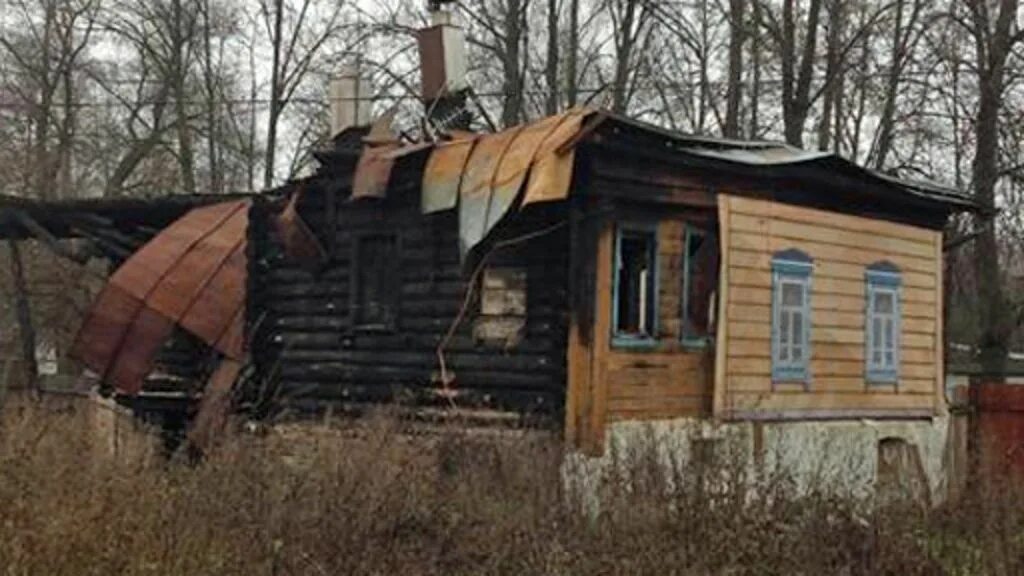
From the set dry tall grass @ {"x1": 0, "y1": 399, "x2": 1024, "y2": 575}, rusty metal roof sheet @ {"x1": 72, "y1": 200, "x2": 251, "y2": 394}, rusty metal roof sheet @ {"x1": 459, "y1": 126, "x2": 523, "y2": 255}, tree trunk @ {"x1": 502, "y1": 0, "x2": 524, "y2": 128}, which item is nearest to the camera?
dry tall grass @ {"x1": 0, "y1": 399, "x2": 1024, "y2": 575}

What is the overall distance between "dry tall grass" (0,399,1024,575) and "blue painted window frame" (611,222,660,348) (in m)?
3.21

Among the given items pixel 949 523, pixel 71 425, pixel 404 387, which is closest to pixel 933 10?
pixel 404 387

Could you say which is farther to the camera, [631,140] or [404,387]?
[404,387]

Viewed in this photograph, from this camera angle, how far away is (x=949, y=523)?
9.52 meters

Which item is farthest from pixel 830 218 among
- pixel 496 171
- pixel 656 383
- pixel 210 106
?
pixel 210 106

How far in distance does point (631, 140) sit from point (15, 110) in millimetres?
25947

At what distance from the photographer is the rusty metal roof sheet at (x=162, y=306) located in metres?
17.3

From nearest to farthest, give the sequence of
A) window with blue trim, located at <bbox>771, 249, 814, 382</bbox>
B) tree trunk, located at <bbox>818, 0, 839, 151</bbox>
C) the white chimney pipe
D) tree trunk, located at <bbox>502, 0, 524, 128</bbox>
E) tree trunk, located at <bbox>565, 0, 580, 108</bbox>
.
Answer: window with blue trim, located at <bbox>771, 249, 814, 382</bbox> → the white chimney pipe → tree trunk, located at <bbox>818, 0, 839, 151</bbox> → tree trunk, located at <bbox>502, 0, 524, 128</bbox> → tree trunk, located at <bbox>565, 0, 580, 108</bbox>

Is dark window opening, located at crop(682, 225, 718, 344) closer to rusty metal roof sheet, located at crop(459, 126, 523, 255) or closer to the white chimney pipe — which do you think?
rusty metal roof sheet, located at crop(459, 126, 523, 255)

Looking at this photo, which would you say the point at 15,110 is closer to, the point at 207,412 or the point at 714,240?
the point at 207,412

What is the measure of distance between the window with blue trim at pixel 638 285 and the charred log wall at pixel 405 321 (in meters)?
0.77

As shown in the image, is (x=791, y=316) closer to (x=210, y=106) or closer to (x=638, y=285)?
(x=638, y=285)

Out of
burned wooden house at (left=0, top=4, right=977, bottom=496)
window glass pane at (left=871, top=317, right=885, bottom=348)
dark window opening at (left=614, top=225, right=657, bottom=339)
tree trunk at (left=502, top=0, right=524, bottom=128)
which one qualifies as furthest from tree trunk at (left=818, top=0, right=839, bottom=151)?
dark window opening at (left=614, top=225, right=657, bottom=339)

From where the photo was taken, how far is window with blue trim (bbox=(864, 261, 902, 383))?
1673cm
